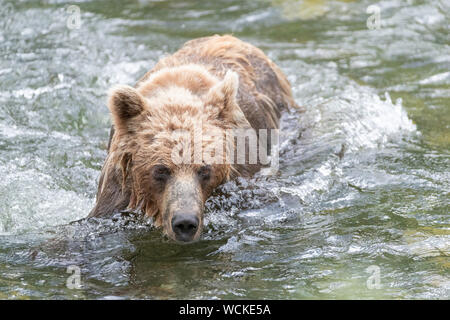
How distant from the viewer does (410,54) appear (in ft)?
37.7

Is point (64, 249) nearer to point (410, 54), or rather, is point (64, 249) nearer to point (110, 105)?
point (110, 105)

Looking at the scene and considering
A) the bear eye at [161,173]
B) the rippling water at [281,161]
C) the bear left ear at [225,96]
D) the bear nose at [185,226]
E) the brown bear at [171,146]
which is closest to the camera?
the bear nose at [185,226]

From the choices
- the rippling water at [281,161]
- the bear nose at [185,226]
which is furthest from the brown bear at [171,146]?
the rippling water at [281,161]

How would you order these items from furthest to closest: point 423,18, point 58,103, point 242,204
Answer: point 423,18 → point 58,103 → point 242,204

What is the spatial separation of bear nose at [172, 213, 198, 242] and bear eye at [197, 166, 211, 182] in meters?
0.56

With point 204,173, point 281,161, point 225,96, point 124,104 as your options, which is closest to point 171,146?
point 204,173

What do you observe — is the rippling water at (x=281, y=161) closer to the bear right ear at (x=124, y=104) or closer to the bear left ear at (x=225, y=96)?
the bear left ear at (x=225, y=96)

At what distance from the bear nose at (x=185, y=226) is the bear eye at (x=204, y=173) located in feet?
1.82

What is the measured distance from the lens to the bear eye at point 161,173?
594 centimetres

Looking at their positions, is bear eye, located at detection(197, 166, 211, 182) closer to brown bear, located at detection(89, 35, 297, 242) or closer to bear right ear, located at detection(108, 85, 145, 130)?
brown bear, located at detection(89, 35, 297, 242)

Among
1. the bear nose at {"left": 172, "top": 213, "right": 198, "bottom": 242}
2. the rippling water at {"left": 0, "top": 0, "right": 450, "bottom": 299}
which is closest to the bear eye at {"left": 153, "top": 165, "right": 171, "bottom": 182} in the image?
the bear nose at {"left": 172, "top": 213, "right": 198, "bottom": 242}
